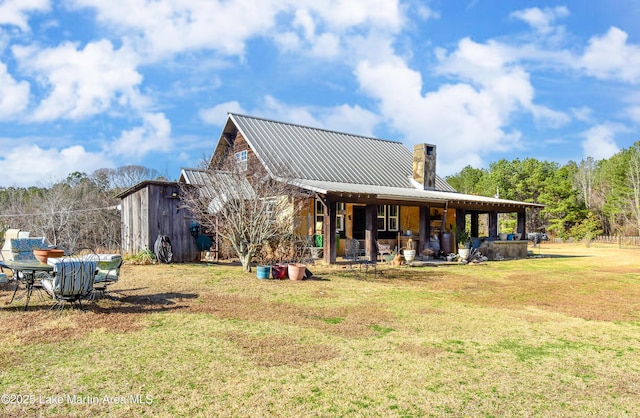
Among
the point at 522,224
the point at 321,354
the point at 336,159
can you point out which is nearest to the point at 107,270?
the point at 321,354

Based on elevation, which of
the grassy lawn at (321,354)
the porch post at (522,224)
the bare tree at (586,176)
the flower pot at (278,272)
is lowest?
the grassy lawn at (321,354)

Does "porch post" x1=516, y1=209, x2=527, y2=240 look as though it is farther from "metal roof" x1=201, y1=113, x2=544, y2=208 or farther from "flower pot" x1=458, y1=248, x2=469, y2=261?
"flower pot" x1=458, y1=248, x2=469, y2=261

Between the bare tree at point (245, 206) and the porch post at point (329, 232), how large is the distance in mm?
1650

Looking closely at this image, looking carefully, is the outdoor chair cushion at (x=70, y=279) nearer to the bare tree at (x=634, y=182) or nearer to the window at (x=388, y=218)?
the window at (x=388, y=218)

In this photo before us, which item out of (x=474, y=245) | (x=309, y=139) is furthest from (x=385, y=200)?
(x=309, y=139)

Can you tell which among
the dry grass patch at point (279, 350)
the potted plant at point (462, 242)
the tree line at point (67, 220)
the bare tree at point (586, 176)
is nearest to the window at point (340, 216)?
the potted plant at point (462, 242)

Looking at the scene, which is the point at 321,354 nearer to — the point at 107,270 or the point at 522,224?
the point at 107,270

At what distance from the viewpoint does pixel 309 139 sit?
21.6 meters

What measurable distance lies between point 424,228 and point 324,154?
5.81 meters

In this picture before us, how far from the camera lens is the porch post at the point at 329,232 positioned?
47.4 ft

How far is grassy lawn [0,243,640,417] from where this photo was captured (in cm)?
380

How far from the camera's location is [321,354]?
16.8ft

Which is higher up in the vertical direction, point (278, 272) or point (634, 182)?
point (634, 182)

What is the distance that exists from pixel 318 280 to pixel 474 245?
32.5 ft
